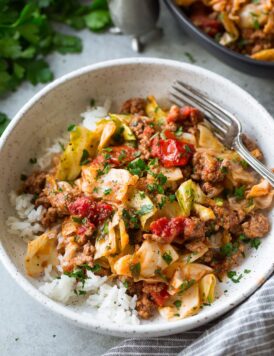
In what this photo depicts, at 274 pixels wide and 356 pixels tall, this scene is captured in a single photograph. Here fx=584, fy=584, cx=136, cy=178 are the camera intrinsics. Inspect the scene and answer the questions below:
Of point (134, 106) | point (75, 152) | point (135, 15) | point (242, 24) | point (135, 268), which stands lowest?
point (135, 268)

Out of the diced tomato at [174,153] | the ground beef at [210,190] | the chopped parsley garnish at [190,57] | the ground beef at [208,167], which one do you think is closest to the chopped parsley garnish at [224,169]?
the ground beef at [208,167]

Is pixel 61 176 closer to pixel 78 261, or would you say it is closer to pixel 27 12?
pixel 78 261

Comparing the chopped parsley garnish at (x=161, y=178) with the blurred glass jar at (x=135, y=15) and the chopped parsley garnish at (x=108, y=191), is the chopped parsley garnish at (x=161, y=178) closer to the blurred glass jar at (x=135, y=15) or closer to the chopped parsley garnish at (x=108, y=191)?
the chopped parsley garnish at (x=108, y=191)

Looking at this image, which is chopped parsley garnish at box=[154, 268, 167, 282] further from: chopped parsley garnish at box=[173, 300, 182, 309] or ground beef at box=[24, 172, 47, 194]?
ground beef at box=[24, 172, 47, 194]

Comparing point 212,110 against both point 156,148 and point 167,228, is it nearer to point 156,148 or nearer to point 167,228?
point 156,148

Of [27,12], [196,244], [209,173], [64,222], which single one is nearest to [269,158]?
[209,173]

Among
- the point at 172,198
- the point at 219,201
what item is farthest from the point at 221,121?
the point at 172,198
